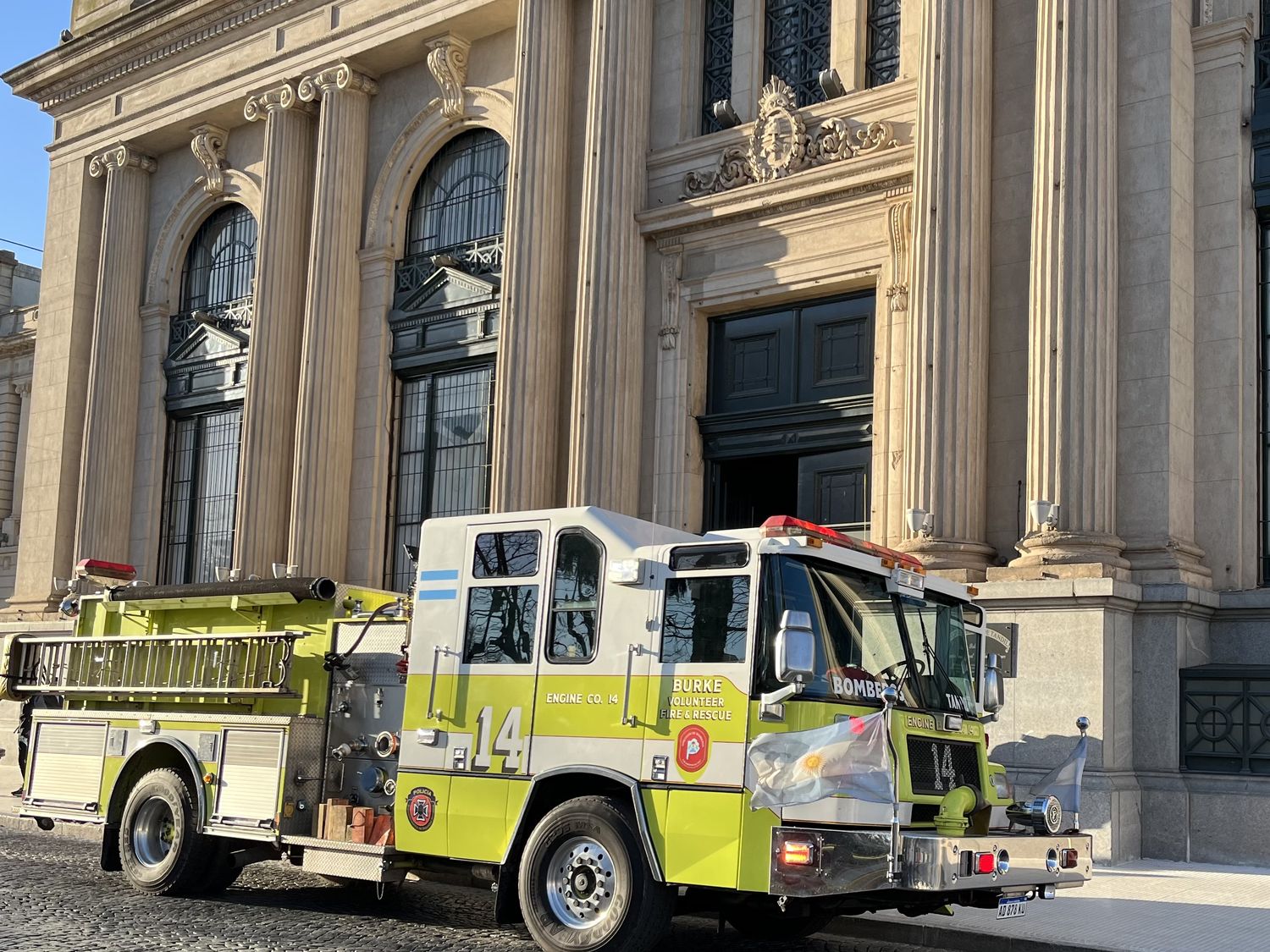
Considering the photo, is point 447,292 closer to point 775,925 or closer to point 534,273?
point 534,273

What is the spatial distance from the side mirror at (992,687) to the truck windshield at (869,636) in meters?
0.26

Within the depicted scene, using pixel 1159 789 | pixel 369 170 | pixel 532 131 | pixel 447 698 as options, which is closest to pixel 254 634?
pixel 447 698

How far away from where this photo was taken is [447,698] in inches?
417

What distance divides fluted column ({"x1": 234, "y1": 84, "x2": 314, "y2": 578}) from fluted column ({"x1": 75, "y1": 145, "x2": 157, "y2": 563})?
4.46 m

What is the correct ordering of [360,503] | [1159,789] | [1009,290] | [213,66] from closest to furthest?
[1159,789], [1009,290], [360,503], [213,66]

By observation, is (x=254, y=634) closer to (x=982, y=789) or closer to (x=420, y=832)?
(x=420, y=832)

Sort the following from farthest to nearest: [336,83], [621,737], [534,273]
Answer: [336,83] < [534,273] < [621,737]

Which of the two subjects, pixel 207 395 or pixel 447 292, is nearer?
pixel 447 292

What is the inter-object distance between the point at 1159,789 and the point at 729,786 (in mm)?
8260

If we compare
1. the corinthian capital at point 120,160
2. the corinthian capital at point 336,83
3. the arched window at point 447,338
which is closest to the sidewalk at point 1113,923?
the arched window at point 447,338

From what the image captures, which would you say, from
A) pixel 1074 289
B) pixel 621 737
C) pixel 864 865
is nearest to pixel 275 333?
pixel 1074 289

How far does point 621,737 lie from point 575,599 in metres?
1.02

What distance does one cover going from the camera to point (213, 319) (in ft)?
95.3

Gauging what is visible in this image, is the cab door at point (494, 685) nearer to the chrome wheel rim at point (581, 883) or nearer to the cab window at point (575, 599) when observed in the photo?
the cab window at point (575, 599)
